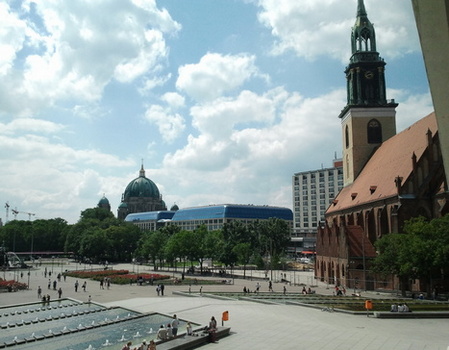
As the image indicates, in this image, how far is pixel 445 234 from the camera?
37.6m

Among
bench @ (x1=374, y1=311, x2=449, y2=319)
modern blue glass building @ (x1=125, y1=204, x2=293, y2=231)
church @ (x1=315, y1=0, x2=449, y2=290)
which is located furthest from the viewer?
modern blue glass building @ (x1=125, y1=204, x2=293, y2=231)

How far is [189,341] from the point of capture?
20594 millimetres

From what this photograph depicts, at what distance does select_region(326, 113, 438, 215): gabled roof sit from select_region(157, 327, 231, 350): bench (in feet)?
111

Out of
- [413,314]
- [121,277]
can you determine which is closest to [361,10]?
[121,277]

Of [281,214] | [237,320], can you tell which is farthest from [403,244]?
[281,214]

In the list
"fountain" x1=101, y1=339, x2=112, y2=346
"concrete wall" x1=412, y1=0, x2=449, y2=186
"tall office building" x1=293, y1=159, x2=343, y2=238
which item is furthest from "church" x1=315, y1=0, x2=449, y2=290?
"tall office building" x1=293, y1=159, x2=343, y2=238

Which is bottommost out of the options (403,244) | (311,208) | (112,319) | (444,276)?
(112,319)

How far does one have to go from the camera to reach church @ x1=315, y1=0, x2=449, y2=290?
→ 48.6 m

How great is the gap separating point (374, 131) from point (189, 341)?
57.0m

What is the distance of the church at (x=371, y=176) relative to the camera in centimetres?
4862

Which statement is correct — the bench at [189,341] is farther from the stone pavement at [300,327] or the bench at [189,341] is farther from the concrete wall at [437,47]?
the concrete wall at [437,47]

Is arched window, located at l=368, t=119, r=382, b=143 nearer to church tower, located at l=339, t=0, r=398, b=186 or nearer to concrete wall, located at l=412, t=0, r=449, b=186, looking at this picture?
church tower, located at l=339, t=0, r=398, b=186

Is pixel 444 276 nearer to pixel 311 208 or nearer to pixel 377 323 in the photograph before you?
pixel 377 323

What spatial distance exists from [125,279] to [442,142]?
5659 cm
